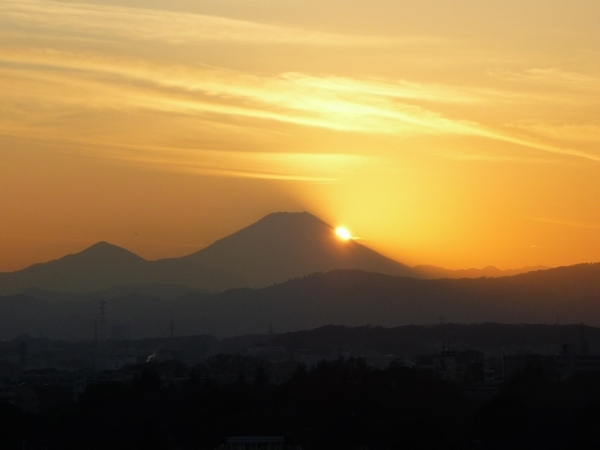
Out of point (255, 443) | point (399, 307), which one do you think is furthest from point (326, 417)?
point (399, 307)

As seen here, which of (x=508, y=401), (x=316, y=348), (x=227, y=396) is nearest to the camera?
(x=508, y=401)

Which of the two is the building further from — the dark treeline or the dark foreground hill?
the dark foreground hill

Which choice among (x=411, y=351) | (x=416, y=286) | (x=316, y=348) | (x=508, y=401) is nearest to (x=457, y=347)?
(x=411, y=351)

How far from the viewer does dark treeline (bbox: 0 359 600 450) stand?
34744 mm

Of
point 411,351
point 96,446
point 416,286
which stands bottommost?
point 96,446

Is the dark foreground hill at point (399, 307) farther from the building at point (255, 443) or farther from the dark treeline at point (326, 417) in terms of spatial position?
the building at point (255, 443)

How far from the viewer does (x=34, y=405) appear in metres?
56.9

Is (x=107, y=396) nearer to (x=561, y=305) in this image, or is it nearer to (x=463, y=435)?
(x=463, y=435)

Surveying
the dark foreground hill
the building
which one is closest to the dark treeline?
the building

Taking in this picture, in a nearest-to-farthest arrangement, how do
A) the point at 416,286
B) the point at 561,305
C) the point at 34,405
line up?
the point at 34,405 → the point at 561,305 → the point at 416,286

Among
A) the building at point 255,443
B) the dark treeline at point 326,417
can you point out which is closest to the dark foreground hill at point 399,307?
the dark treeline at point 326,417

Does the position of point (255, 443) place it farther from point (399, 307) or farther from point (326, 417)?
point (399, 307)

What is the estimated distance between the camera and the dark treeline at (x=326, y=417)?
114ft

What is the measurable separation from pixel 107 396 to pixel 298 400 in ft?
21.9
